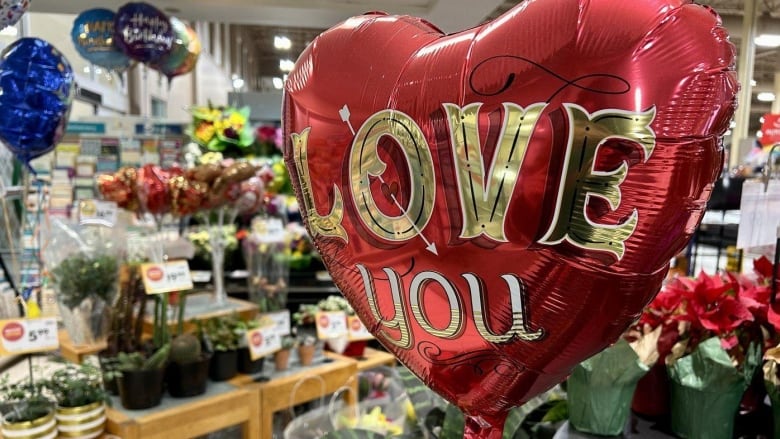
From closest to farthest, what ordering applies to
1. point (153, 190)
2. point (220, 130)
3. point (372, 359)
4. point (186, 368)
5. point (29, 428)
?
point (29, 428), point (186, 368), point (153, 190), point (372, 359), point (220, 130)

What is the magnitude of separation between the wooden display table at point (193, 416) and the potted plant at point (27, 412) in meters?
0.18

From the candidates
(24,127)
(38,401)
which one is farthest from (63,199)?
(38,401)

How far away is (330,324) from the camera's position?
219 cm

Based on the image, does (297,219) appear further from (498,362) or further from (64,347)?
→ (498,362)

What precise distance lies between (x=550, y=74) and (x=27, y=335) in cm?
164

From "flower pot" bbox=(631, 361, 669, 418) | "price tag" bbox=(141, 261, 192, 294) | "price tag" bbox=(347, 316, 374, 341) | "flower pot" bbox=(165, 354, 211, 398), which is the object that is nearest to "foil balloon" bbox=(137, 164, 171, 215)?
"price tag" bbox=(141, 261, 192, 294)

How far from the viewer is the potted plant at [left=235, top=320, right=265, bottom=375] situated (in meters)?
2.02

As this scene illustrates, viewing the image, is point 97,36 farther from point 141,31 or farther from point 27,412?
point 27,412

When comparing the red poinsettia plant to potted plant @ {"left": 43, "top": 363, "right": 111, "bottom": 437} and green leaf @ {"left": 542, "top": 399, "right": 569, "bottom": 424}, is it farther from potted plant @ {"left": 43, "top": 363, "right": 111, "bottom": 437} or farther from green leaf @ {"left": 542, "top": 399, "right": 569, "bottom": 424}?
potted plant @ {"left": 43, "top": 363, "right": 111, "bottom": 437}

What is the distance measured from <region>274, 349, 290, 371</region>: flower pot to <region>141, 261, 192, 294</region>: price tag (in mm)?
463

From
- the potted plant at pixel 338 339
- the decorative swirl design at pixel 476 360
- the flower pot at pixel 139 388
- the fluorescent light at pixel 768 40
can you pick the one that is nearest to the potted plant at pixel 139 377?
the flower pot at pixel 139 388

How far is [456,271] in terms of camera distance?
59 cm

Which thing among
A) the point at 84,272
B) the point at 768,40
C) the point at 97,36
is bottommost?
the point at 84,272

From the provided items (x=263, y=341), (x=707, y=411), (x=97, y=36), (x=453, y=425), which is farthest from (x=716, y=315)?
(x=97, y=36)
